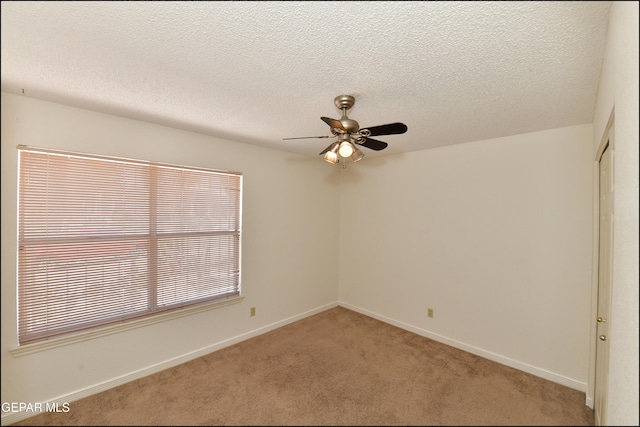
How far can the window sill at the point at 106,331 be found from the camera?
5.98 ft

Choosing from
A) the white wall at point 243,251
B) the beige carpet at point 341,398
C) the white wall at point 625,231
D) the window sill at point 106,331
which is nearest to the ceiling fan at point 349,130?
the white wall at point 625,231

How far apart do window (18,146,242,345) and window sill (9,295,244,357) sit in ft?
0.15

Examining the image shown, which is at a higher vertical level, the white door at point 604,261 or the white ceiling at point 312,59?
the white ceiling at point 312,59

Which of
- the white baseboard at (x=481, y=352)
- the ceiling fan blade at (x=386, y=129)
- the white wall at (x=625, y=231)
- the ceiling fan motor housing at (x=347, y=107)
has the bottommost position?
the white baseboard at (x=481, y=352)

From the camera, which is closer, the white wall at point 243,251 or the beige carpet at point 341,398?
the beige carpet at point 341,398

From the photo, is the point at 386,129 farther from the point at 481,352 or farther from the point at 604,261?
the point at 481,352

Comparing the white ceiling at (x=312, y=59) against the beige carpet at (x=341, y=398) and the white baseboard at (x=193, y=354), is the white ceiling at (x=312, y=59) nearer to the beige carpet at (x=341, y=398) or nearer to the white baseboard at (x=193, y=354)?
the beige carpet at (x=341, y=398)

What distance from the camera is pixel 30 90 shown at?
1.66m

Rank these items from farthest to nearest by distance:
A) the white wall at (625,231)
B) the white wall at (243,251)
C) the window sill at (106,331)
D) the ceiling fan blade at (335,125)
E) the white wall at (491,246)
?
the white wall at (491,246) < the window sill at (106,331) < the ceiling fan blade at (335,125) < the white wall at (243,251) < the white wall at (625,231)

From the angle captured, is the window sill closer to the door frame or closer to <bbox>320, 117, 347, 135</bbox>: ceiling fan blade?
<bbox>320, 117, 347, 135</bbox>: ceiling fan blade

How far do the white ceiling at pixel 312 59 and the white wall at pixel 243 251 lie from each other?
237 millimetres

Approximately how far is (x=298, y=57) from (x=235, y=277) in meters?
2.51

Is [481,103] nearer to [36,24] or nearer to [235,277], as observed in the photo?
[36,24]

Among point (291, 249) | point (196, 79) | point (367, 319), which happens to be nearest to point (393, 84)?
point (196, 79)
